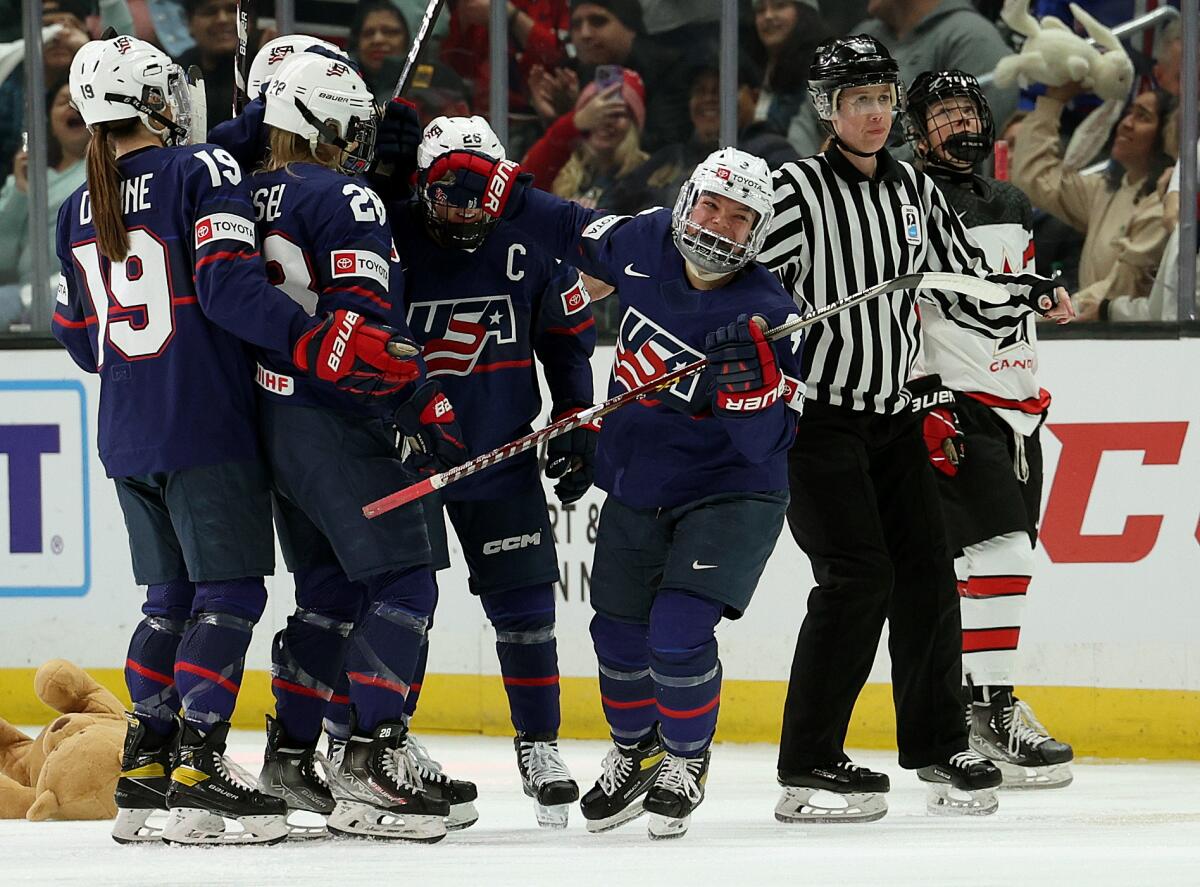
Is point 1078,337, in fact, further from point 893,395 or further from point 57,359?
point 57,359

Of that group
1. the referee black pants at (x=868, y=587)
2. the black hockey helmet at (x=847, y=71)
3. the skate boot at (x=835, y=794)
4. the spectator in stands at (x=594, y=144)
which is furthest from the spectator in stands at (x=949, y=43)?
the skate boot at (x=835, y=794)

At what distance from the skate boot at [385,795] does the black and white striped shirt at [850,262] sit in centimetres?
103

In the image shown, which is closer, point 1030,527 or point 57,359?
point 1030,527

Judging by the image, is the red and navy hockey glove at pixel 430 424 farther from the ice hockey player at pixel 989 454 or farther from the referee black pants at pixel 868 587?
the ice hockey player at pixel 989 454

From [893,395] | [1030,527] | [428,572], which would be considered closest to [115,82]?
[428,572]

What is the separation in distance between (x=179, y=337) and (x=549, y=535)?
0.84 meters

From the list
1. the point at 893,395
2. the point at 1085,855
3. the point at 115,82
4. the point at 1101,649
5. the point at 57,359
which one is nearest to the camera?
the point at 1085,855

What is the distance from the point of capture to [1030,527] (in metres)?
4.57

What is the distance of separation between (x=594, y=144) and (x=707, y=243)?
238 centimetres

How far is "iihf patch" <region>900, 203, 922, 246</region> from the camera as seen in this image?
154 inches

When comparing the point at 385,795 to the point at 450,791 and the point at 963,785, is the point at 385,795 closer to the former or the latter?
the point at 450,791

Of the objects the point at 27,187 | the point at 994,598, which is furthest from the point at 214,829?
the point at 27,187

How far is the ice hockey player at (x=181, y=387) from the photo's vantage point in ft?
11.1

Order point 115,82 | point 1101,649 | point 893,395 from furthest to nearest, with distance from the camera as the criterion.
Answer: point 1101,649 → point 893,395 → point 115,82
